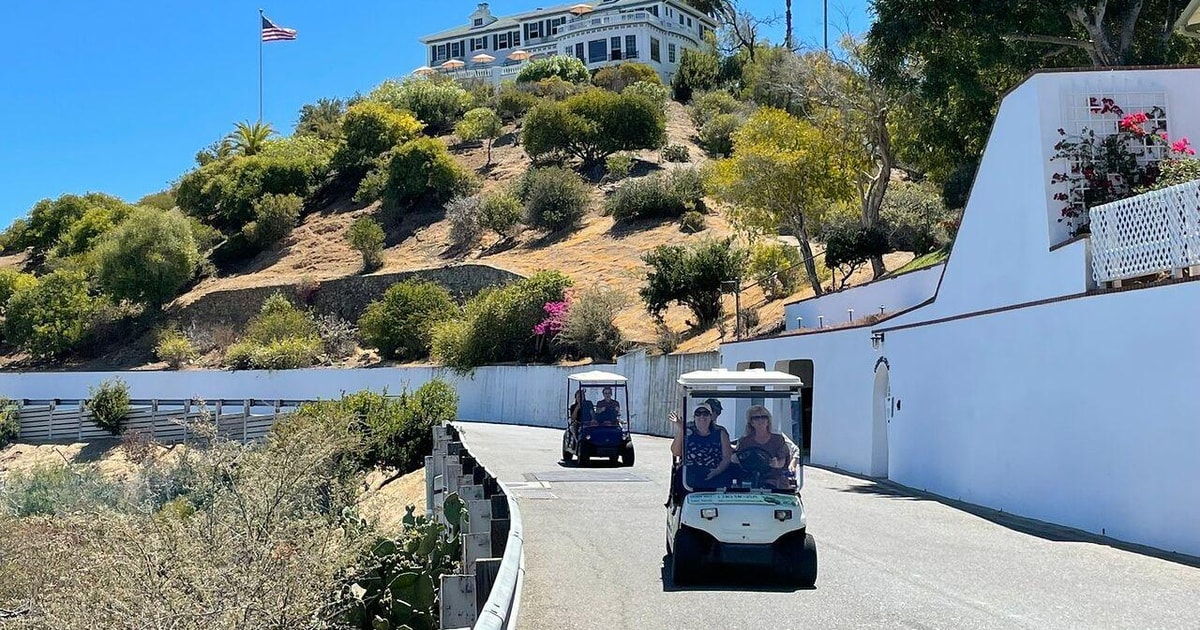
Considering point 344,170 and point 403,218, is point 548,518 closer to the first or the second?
point 403,218

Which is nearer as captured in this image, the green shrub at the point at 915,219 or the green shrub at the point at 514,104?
the green shrub at the point at 915,219

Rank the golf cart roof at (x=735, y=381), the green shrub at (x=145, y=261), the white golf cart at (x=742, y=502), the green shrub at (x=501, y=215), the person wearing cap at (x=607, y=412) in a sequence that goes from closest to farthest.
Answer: the white golf cart at (x=742, y=502)
the golf cart roof at (x=735, y=381)
the person wearing cap at (x=607, y=412)
the green shrub at (x=145, y=261)
the green shrub at (x=501, y=215)

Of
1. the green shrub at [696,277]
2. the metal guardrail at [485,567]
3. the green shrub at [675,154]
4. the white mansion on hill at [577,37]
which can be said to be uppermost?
the white mansion on hill at [577,37]

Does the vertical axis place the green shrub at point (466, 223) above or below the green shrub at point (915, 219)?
above

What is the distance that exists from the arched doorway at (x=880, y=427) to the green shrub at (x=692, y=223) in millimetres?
38754

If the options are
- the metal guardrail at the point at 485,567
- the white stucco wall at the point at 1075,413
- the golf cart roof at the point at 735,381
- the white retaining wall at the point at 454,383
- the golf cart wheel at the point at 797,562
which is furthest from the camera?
the white retaining wall at the point at 454,383

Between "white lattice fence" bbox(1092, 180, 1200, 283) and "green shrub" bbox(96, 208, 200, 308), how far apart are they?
62479 mm

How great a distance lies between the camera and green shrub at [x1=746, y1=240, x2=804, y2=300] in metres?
43.8

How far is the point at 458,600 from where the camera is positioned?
7.81 metres

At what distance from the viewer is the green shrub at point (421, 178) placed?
79.3 m

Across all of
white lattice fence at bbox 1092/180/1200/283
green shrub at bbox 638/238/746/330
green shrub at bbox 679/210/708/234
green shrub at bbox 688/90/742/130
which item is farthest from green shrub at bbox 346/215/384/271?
white lattice fence at bbox 1092/180/1200/283

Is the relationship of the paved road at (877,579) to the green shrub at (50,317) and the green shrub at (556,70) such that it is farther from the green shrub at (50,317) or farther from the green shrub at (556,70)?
the green shrub at (556,70)

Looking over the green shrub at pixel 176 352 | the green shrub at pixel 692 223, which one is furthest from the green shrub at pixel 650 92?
the green shrub at pixel 176 352

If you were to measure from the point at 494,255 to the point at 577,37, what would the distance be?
49.5 m
